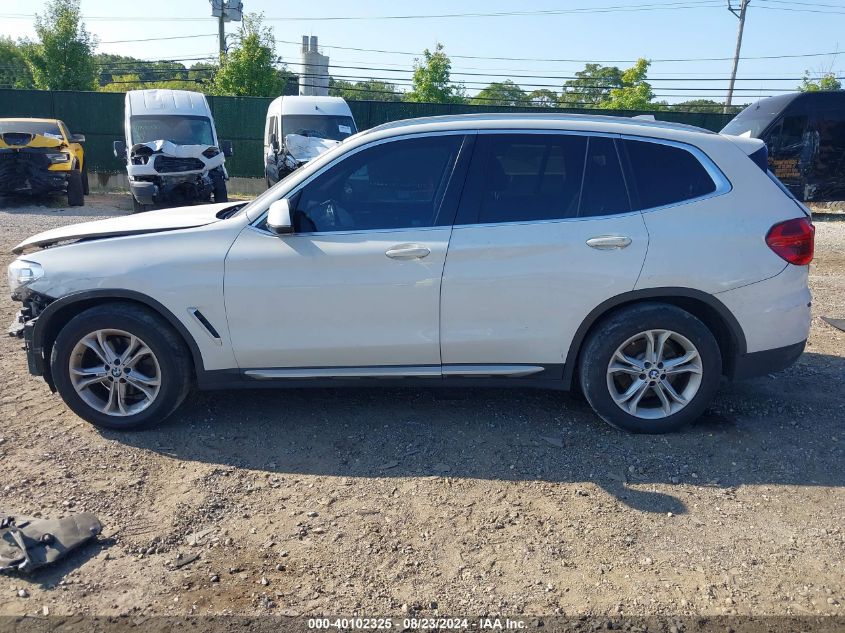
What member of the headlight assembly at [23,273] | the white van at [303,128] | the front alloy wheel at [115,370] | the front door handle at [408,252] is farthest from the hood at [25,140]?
the front door handle at [408,252]

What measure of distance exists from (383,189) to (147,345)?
66.0 inches

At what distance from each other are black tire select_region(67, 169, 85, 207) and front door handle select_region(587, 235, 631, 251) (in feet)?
48.8

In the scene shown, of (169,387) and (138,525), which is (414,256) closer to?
(169,387)

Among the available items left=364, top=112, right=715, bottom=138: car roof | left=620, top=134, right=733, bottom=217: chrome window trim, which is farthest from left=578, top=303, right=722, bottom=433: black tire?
left=364, top=112, right=715, bottom=138: car roof

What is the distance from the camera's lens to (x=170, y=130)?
53.1ft

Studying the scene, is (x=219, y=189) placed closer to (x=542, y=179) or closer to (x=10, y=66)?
(x=542, y=179)

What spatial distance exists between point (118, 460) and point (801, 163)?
1549cm

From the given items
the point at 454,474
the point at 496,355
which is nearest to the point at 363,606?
the point at 454,474

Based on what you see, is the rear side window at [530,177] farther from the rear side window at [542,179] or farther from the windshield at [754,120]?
the windshield at [754,120]

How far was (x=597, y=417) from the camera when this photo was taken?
4.75 metres

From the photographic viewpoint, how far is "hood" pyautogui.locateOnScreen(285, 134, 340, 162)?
16.2 m

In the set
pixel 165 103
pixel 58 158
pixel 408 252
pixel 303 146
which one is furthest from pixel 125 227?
pixel 165 103

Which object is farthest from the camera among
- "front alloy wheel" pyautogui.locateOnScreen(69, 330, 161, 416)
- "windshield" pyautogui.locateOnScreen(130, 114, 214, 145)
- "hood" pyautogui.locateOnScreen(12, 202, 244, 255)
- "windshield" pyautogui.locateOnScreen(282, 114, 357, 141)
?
"windshield" pyautogui.locateOnScreen(282, 114, 357, 141)

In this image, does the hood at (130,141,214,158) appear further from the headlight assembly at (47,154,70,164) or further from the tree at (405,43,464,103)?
the tree at (405,43,464,103)
